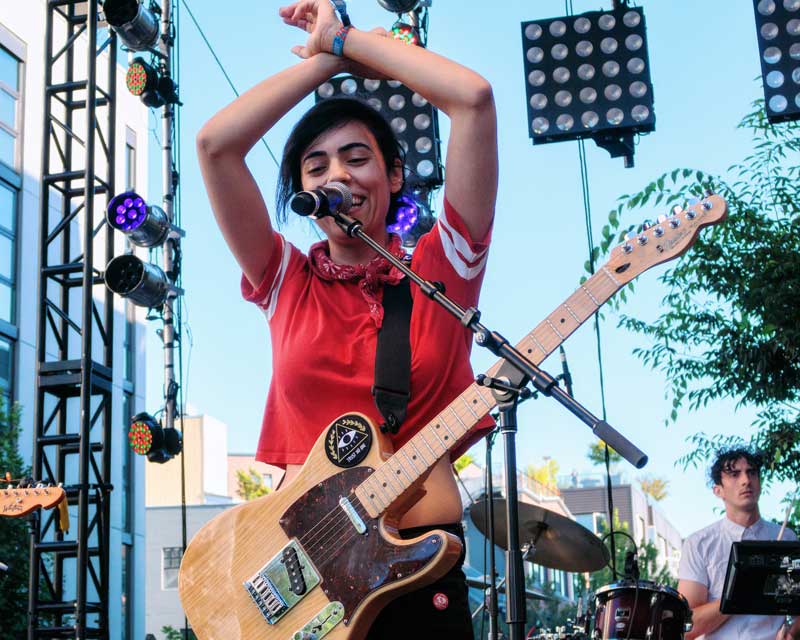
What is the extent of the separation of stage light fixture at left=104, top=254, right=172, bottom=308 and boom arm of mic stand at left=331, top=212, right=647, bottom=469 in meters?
6.46

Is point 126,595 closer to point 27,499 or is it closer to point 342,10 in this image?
point 27,499

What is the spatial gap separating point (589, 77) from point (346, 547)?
170 inches

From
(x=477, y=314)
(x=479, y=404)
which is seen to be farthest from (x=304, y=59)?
(x=479, y=404)

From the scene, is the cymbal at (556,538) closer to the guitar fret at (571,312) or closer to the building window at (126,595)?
the guitar fret at (571,312)

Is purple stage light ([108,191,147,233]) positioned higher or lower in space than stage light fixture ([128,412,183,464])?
higher

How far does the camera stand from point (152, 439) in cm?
962

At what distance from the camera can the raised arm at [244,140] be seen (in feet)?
8.27

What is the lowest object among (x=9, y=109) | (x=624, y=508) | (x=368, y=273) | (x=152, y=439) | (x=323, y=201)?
(x=624, y=508)

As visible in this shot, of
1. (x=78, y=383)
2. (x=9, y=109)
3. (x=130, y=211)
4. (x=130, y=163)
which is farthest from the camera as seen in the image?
(x=130, y=163)

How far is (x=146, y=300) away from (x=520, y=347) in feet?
23.0

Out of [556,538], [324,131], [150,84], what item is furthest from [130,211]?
[324,131]

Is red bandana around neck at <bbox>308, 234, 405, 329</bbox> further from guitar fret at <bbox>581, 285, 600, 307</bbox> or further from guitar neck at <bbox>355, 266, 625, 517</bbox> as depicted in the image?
guitar fret at <bbox>581, 285, 600, 307</bbox>

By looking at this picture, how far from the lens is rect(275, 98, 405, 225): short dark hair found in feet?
8.76

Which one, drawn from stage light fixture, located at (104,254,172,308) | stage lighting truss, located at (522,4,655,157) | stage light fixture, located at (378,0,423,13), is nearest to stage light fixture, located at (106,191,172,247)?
stage light fixture, located at (104,254,172,308)
